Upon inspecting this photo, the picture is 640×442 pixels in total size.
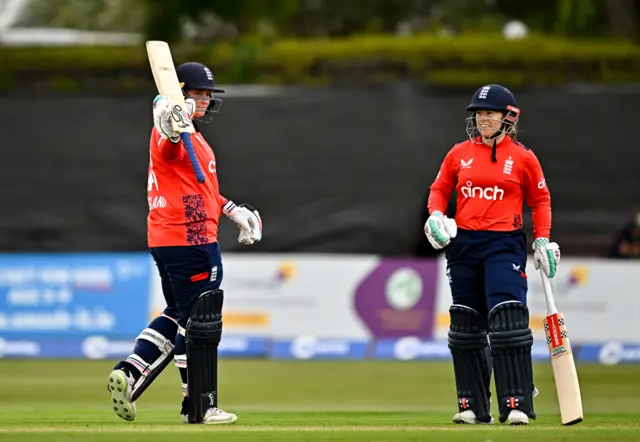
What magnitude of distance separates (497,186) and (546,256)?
1.55 ft

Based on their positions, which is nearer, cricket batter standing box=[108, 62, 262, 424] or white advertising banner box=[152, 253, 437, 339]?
cricket batter standing box=[108, 62, 262, 424]

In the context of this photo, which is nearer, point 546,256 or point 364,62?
point 546,256

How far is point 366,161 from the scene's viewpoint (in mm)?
16594

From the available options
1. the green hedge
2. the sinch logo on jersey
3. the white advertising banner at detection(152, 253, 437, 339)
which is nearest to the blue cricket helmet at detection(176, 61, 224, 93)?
the sinch logo on jersey

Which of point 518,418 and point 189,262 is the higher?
point 189,262

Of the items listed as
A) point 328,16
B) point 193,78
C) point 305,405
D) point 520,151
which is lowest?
point 305,405

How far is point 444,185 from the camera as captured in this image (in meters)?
7.87

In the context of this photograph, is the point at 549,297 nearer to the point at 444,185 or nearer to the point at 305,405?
the point at 444,185

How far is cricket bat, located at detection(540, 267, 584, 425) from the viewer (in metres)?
7.53

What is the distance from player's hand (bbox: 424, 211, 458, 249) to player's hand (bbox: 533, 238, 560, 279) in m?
0.48

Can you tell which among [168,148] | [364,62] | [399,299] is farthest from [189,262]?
[364,62]

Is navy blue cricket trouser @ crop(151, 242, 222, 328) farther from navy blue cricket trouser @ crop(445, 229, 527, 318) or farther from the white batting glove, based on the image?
navy blue cricket trouser @ crop(445, 229, 527, 318)

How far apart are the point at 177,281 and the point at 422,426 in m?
1.49

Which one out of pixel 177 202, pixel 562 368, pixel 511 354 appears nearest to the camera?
pixel 177 202
